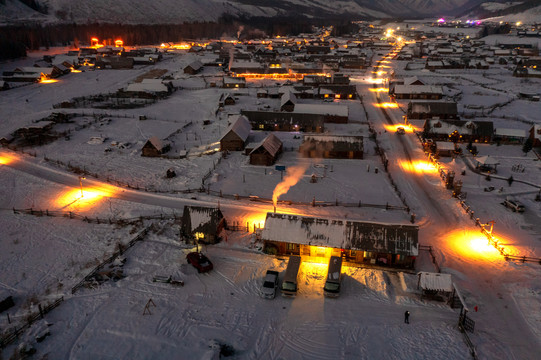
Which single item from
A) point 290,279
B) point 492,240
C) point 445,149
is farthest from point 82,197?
point 445,149

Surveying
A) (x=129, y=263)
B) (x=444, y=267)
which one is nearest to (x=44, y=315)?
(x=129, y=263)

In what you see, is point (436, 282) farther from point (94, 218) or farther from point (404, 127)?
point (404, 127)

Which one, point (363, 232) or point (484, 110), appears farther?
point (484, 110)

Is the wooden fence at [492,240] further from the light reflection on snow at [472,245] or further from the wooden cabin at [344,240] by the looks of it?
the wooden cabin at [344,240]

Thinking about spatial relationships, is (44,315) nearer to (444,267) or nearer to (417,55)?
(444,267)

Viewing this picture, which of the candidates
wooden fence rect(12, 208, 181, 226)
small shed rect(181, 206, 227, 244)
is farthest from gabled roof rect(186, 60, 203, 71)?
small shed rect(181, 206, 227, 244)

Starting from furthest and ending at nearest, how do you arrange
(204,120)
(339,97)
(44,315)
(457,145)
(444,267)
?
(339,97)
(204,120)
(457,145)
(444,267)
(44,315)
